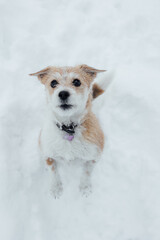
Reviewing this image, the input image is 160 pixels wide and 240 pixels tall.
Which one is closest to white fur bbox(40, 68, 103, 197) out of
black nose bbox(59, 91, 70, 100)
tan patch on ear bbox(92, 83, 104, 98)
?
black nose bbox(59, 91, 70, 100)

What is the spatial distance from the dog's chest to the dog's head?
1.43 ft

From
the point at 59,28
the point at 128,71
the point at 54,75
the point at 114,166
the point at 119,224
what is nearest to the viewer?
the point at 54,75

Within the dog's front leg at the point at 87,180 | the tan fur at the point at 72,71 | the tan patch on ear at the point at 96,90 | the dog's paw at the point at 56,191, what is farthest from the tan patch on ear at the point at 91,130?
the dog's paw at the point at 56,191

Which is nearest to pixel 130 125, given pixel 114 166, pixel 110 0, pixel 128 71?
pixel 114 166

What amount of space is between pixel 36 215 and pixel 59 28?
14.4 ft

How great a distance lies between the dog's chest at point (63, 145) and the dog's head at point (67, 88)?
0.44 m

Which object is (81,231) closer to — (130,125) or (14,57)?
(130,125)

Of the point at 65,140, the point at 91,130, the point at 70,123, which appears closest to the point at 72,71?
the point at 70,123

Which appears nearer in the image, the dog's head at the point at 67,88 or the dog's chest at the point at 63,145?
the dog's head at the point at 67,88

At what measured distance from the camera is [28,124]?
14.5ft

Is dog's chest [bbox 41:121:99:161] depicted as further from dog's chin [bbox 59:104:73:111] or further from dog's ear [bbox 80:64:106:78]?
dog's ear [bbox 80:64:106:78]

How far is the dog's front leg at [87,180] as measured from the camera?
12.7 ft

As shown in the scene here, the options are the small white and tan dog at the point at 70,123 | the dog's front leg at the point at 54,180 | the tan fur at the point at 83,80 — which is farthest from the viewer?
the dog's front leg at the point at 54,180

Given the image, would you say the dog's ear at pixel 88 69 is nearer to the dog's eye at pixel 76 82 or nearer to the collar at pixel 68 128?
the dog's eye at pixel 76 82
